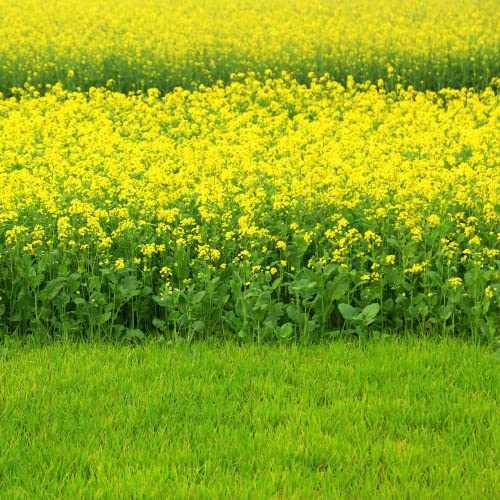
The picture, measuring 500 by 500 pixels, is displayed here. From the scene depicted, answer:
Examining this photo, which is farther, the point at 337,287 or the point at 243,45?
the point at 243,45

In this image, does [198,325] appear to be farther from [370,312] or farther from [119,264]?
[370,312]

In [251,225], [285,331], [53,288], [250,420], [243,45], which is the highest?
[243,45]

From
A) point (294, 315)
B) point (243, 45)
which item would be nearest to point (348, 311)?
point (294, 315)

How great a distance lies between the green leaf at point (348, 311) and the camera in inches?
227

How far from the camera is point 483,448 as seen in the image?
4.27 meters

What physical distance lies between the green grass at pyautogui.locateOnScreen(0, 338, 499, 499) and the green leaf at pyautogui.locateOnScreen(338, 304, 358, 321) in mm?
253

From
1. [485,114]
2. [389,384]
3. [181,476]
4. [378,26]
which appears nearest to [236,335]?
[389,384]

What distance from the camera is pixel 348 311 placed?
5.77 m

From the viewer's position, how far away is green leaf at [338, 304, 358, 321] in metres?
5.75

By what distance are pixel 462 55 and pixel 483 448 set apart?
1311 centimetres

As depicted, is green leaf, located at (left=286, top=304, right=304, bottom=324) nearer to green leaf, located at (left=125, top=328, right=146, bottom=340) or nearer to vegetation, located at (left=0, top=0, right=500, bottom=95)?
green leaf, located at (left=125, top=328, right=146, bottom=340)

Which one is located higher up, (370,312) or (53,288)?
(53,288)

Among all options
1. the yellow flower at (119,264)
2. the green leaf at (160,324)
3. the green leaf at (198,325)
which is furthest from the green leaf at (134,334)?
the yellow flower at (119,264)

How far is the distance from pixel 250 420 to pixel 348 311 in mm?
1467
